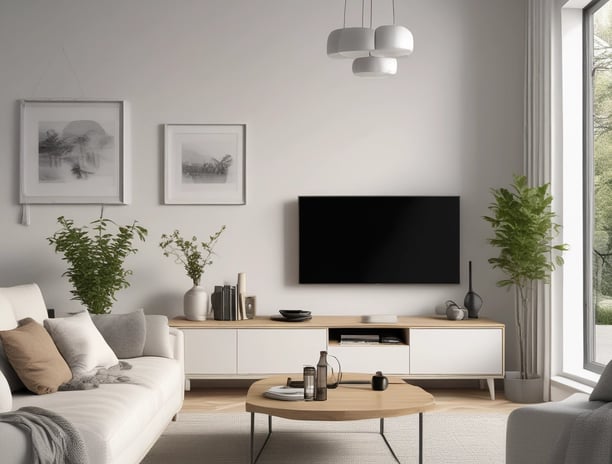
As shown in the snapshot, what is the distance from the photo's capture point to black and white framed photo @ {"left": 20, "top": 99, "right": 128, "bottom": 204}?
20.5ft

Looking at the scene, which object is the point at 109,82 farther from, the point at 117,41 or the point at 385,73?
the point at 385,73

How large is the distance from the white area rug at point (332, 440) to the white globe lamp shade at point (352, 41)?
2.16 meters

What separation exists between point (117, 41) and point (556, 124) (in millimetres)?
3550

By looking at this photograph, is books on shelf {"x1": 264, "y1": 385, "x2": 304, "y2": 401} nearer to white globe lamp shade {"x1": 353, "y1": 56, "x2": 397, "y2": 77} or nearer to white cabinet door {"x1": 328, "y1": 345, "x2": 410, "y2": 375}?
white cabinet door {"x1": 328, "y1": 345, "x2": 410, "y2": 375}

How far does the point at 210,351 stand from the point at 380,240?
1616mm

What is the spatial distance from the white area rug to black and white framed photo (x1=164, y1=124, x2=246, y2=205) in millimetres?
1880

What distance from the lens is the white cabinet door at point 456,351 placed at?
581 centimetres

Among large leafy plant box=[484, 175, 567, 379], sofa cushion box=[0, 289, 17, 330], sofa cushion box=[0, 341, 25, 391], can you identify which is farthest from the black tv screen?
sofa cushion box=[0, 341, 25, 391]

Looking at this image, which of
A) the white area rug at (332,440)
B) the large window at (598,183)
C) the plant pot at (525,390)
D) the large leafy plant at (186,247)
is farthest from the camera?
the large leafy plant at (186,247)

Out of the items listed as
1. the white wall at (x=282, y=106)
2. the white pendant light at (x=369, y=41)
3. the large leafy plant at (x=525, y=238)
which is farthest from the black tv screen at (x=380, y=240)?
the white pendant light at (x=369, y=41)

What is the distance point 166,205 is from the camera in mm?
6316

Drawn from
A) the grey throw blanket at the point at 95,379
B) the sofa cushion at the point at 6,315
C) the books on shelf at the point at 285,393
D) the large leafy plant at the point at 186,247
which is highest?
the large leafy plant at the point at 186,247

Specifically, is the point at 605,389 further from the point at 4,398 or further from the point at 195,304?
the point at 195,304

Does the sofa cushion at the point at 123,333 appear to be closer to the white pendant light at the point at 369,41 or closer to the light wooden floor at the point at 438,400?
the light wooden floor at the point at 438,400
